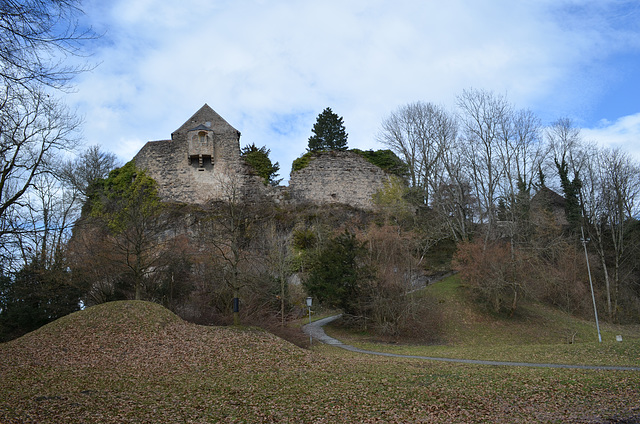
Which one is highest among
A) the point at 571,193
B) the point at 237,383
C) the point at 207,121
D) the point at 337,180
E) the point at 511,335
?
the point at 207,121

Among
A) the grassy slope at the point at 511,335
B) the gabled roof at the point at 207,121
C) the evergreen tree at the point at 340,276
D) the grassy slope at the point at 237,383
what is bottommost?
the grassy slope at the point at 511,335

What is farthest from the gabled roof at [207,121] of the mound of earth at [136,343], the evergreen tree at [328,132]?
the mound of earth at [136,343]

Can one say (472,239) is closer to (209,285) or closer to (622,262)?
(622,262)

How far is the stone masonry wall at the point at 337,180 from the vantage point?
31.5m

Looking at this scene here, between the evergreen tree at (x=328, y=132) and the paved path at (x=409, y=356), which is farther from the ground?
the evergreen tree at (x=328, y=132)

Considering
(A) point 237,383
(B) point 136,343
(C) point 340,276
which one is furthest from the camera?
(C) point 340,276

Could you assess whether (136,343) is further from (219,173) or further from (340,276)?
(219,173)

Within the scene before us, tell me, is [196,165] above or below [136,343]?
above

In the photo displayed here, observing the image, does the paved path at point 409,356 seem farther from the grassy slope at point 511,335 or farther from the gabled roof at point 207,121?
the gabled roof at point 207,121

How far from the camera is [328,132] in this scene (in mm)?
44594

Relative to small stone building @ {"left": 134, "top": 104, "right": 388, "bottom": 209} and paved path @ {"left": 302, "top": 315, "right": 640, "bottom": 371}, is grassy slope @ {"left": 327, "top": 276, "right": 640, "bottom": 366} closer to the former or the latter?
paved path @ {"left": 302, "top": 315, "right": 640, "bottom": 371}

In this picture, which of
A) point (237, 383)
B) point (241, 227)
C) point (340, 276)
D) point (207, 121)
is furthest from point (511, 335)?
point (207, 121)

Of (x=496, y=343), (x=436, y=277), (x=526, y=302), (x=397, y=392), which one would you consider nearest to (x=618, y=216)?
(x=526, y=302)

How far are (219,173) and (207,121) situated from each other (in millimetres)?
4112
